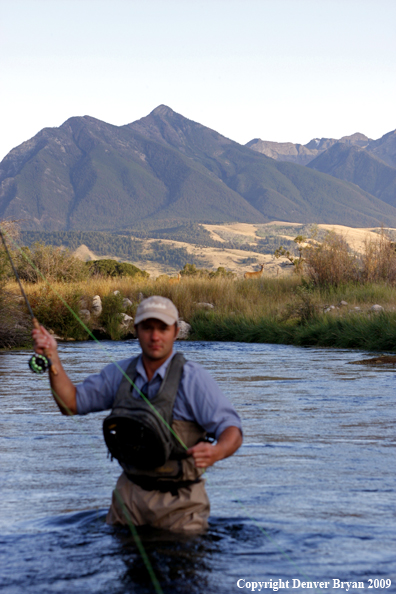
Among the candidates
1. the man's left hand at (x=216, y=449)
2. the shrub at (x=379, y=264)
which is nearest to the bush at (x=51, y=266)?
the shrub at (x=379, y=264)

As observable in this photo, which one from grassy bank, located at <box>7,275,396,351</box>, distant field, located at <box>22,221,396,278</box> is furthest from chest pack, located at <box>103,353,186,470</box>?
distant field, located at <box>22,221,396,278</box>

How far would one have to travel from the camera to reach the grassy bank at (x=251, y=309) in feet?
66.2

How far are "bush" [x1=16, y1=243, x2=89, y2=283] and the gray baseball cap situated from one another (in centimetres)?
2388

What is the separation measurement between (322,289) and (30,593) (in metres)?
21.0

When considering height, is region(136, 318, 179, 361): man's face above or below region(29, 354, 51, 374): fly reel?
above

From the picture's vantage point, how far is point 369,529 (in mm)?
5297

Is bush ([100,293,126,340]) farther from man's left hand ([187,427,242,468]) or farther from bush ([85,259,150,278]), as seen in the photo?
bush ([85,259,150,278])

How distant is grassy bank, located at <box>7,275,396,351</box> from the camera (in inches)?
794

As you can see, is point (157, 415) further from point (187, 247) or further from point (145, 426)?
point (187, 247)

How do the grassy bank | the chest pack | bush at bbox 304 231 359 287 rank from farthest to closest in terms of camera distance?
bush at bbox 304 231 359 287 < the grassy bank < the chest pack

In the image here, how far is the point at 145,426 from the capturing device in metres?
4.33

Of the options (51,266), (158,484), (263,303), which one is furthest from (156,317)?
(51,266)

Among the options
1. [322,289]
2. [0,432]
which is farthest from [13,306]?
[0,432]

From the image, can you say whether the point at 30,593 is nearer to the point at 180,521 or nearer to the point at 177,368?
the point at 180,521
